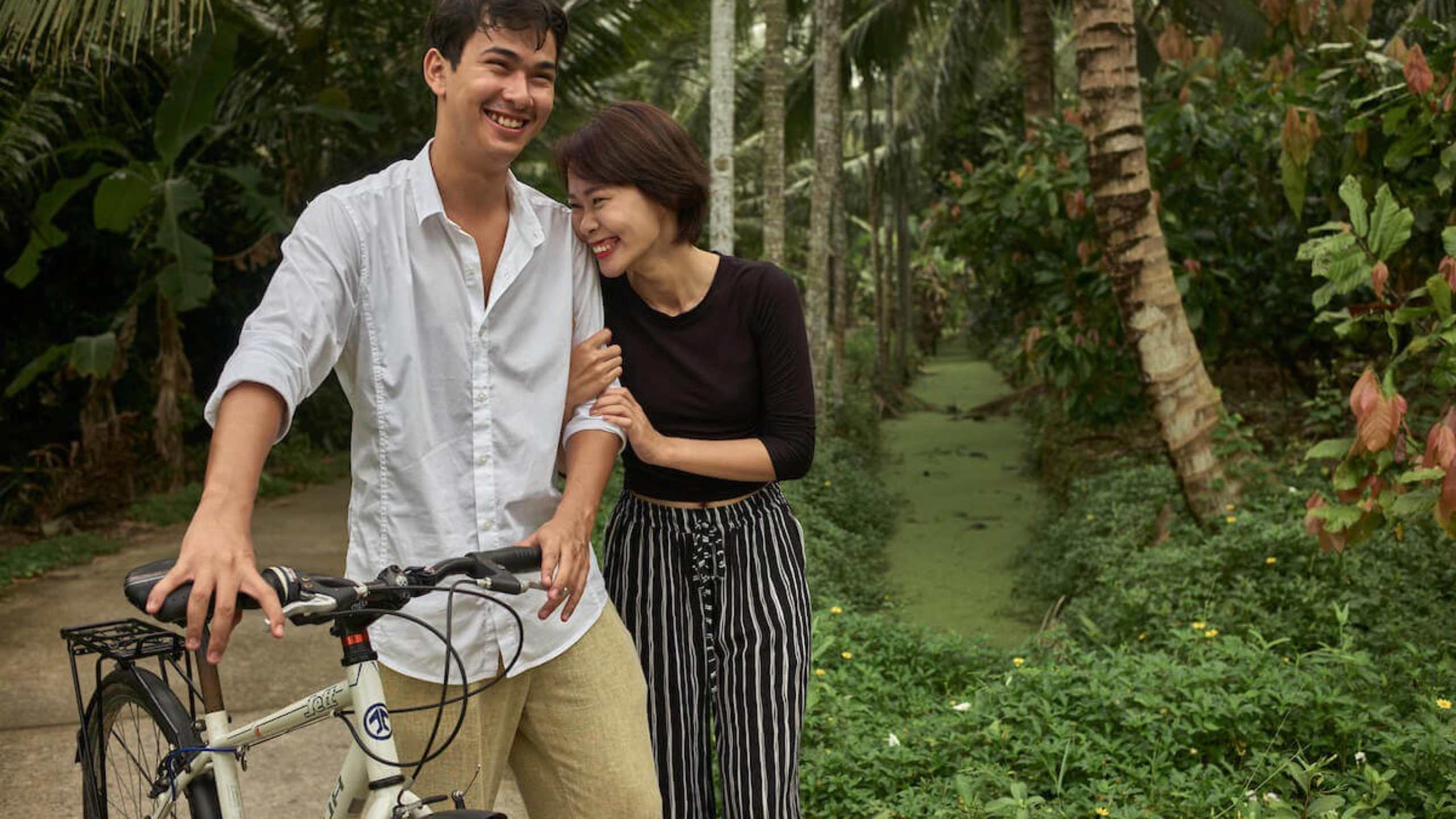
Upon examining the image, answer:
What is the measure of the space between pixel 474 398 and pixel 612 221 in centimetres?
41

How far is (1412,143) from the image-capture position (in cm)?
539

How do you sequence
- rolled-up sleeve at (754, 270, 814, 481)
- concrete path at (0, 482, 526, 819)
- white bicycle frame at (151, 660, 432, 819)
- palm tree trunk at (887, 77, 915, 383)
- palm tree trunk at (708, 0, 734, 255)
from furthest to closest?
palm tree trunk at (887, 77, 915, 383) < palm tree trunk at (708, 0, 734, 255) < concrete path at (0, 482, 526, 819) < rolled-up sleeve at (754, 270, 814, 481) < white bicycle frame at (151, 660, 432, 819)

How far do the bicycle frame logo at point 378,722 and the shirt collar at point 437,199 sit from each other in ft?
2.38

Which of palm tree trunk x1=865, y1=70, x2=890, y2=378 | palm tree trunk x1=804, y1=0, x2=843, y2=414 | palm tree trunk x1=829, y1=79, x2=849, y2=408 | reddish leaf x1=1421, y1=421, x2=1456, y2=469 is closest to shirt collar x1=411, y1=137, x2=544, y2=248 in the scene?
reddish leaf x1=1421, y1=421, x2=1456, y2=469

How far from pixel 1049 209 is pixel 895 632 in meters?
3.60

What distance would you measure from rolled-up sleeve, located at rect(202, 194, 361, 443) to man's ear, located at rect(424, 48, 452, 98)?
23 cm

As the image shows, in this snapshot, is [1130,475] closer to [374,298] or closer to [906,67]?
[374,298]

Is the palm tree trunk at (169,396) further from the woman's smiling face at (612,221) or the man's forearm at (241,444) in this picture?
the man's forearm at (241,444)

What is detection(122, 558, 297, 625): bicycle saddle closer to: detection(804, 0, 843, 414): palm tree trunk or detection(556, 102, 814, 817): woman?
detection(556, 102, 814, 817): woman

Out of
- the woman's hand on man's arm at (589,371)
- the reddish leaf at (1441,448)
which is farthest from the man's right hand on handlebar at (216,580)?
the reddish leaf at (1441,448)

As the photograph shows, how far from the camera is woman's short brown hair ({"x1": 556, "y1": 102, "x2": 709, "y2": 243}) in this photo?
2.21 metres

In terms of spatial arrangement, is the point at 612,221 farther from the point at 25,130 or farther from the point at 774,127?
the point at 774,127

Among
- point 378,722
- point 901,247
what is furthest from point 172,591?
point 901,247

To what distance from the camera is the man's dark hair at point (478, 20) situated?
76.1 inches
